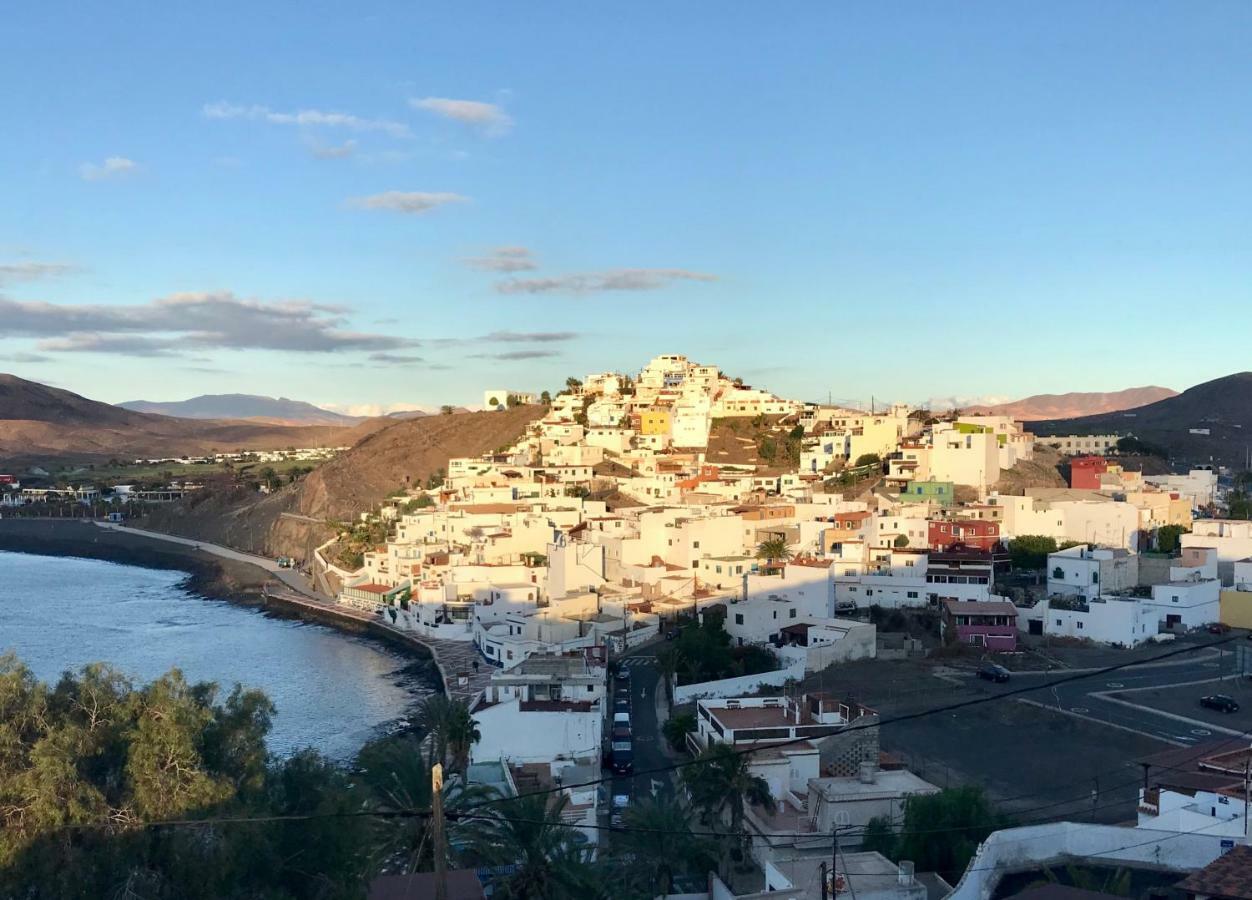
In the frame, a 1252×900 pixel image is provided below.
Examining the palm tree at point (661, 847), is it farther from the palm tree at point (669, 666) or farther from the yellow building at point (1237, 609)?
the yellow building at point (1237, 609)

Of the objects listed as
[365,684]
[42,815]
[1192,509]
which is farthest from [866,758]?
[1192,509]

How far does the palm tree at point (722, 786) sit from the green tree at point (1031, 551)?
14474 millimetres

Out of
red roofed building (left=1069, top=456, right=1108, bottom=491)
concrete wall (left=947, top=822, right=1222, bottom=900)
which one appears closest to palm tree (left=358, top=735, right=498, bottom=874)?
concrete wall (left=947, top=822, right=1222, bottom=900)

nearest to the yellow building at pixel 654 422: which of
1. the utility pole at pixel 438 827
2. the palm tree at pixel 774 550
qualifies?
the palm tree at pixel 774 550

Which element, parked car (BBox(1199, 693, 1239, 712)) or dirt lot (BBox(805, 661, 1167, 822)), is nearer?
dirt lot (BBox(805, 661, 1167, 822))

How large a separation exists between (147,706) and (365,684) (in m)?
15.4

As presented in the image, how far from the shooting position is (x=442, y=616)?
24.3m

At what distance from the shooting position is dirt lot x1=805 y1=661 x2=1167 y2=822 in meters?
11.7

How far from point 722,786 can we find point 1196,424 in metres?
56.6

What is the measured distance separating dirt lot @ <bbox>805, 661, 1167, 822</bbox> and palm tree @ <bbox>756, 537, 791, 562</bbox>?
6.30 metres

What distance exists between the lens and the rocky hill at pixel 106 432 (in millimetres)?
102688

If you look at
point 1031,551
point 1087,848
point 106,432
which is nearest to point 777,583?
point 1031,551

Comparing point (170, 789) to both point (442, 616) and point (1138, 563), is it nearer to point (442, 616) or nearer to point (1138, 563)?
point (442, 616)

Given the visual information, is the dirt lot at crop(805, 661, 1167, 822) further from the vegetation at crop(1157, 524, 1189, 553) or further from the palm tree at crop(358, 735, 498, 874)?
the vegetation at crop(1157, 524, 1189, 553)
